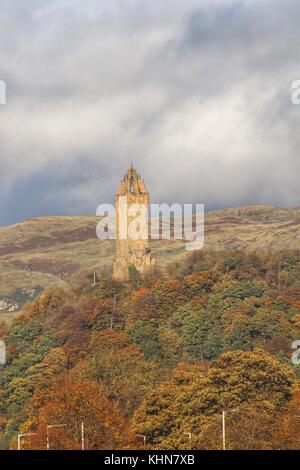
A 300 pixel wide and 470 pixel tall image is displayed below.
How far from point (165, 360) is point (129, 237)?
2537 centimetres

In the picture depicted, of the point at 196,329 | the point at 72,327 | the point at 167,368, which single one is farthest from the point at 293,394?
the point at 72,327

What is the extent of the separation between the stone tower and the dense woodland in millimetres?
2033

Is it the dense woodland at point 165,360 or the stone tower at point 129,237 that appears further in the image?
the stone tower at point 129,237

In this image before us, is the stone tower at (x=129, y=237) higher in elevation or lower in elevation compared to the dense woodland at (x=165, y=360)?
higher

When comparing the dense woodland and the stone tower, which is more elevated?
the stone tower

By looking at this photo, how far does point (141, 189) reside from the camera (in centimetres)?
12800

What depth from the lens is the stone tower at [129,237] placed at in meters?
125

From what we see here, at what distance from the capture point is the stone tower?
125 m

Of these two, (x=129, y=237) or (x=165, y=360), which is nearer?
(x=165, y=360)

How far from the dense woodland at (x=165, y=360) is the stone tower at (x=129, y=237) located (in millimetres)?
2033

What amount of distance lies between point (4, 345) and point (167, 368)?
24581 millimetres

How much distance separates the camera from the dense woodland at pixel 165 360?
71062 millimetres

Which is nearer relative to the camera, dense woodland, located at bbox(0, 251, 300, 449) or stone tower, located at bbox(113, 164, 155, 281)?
dense woodland, located at bbox(0, 251, 300, 449)

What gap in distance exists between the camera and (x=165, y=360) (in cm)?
10300
